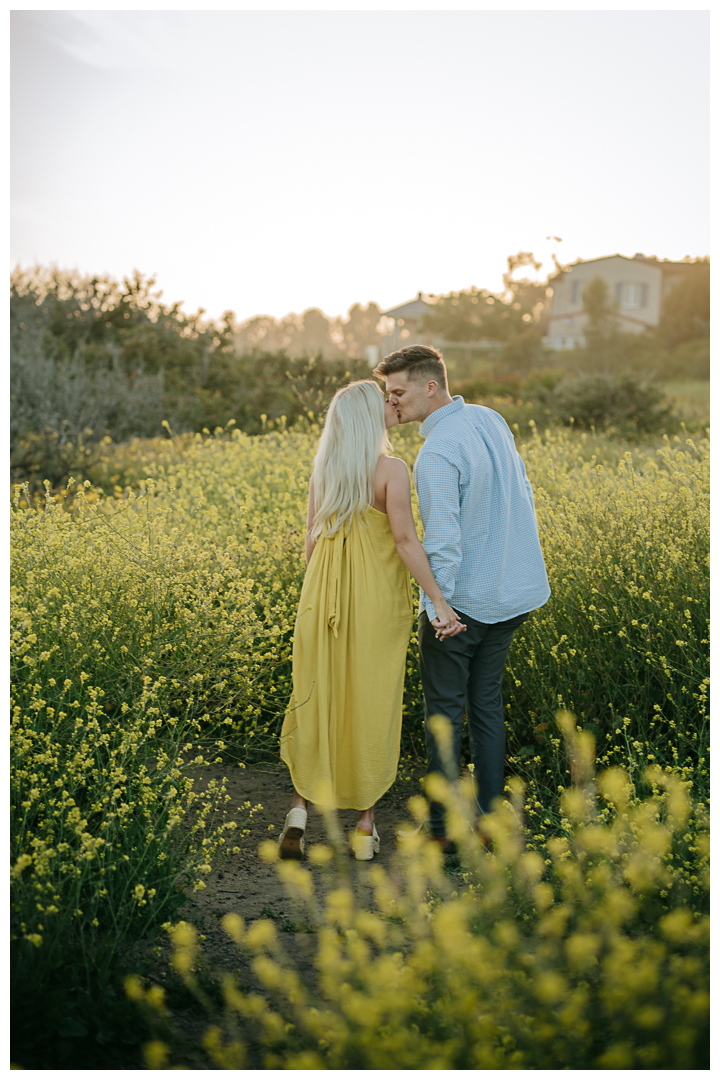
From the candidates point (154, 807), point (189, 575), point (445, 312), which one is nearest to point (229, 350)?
point (189, 575)

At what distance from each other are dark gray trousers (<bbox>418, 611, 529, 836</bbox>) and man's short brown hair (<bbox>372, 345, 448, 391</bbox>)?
960mm

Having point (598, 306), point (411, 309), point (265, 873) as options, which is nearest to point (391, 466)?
point (265, 873)

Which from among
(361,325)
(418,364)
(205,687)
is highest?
(361,325)

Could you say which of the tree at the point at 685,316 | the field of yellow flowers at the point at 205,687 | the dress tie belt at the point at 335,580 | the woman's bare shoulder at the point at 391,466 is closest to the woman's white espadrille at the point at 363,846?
the field of yellow flowers at the point at 205,687

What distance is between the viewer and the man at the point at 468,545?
3.04m

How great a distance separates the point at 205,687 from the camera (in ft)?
11.7

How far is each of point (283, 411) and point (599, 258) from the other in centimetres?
3739

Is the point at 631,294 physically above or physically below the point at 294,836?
above

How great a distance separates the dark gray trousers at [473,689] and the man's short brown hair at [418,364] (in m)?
0.96

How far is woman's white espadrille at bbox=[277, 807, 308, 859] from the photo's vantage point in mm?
3141

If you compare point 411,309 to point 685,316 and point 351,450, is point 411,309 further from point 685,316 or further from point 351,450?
point 351,450

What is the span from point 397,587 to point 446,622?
1.11 ft

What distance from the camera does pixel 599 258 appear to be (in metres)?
44.1

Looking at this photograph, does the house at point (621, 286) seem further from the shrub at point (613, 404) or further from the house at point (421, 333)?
the shrub at point (613, 404)
